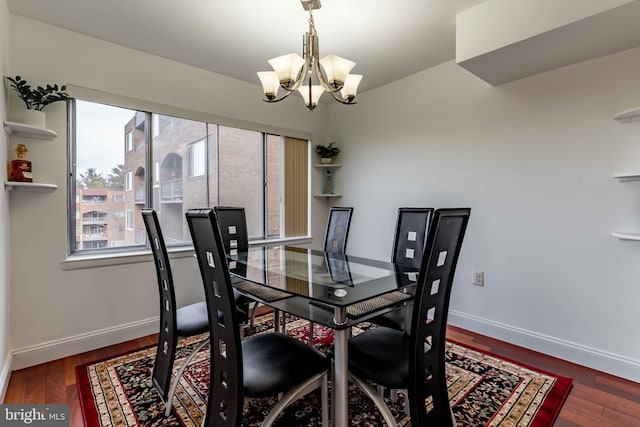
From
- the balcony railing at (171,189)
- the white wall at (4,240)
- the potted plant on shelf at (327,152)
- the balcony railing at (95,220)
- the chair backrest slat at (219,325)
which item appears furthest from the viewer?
the potted plant on shelf at (327,152)

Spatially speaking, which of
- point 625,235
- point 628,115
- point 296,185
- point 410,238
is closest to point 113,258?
point 296,185

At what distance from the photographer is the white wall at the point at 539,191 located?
7.16 feet

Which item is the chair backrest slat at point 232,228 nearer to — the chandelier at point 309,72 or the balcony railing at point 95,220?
the balcony railing at point 95,220

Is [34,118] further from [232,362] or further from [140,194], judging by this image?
[232,362]

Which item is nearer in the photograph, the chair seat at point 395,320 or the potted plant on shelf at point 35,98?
the chair seat at point 395,320

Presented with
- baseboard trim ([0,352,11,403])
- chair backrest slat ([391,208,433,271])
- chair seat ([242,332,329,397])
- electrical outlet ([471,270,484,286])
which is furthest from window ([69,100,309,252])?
electrical outlet ([471,270,484,286])

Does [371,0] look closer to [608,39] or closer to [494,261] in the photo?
[608,39]

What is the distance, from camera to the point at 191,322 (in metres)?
1.87

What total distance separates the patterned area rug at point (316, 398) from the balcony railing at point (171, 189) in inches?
55.8

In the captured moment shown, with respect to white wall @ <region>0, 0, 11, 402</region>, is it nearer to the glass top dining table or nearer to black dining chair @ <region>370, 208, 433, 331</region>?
the glass top dining table

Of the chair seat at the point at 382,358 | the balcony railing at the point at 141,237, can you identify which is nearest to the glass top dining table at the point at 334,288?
the chair seat at the point at 382,358

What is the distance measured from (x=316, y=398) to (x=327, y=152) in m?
2.87

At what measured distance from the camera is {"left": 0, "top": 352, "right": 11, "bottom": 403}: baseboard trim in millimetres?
1884

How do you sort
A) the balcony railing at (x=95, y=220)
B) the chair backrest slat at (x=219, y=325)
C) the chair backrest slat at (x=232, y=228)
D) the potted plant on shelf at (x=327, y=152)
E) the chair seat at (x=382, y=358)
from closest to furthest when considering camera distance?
the chair backrest slat at (x=219, y=325), the chair seat at (x=382, y=358), the balcony railing at (x=95, y=220), the chair backrest slat at (x=232, y=228), the potted plant on shelf at (x=327, y=152)
